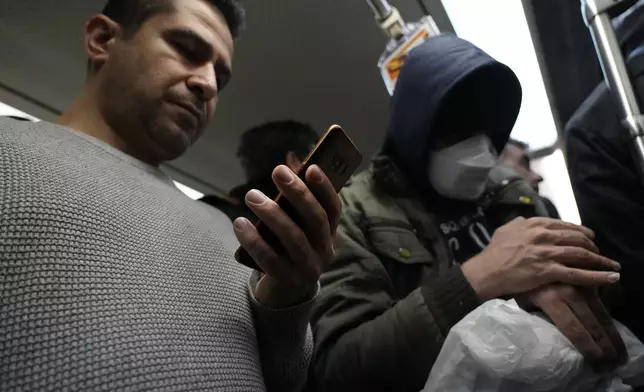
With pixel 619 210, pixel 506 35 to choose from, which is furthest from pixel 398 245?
pixel 506 35

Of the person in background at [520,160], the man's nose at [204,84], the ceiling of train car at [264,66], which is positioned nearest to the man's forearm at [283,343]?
the man's nose at [204,84]

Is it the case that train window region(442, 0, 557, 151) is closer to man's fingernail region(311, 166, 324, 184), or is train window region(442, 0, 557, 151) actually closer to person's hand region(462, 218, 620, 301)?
person's hand region(462, 218, 620, 301)

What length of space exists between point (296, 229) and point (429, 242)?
0.47m

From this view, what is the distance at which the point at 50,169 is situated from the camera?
504 millimetres

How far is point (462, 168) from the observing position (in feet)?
3.08

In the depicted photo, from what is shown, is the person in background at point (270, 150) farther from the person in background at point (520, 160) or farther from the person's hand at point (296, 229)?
the person's hand at point (296, 229)

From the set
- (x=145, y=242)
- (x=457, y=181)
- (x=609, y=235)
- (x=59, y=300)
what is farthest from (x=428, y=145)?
(x=59, y=300)

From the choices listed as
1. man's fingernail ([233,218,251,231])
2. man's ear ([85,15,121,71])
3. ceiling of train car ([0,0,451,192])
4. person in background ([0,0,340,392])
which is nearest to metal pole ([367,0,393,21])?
ceiling of train car ([0,0,451,192])

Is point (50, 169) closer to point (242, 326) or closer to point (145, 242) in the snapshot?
point (145, 242)

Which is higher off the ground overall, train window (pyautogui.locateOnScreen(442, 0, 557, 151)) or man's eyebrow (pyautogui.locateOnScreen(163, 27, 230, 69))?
man's eyebrow (pyautogui.locateOnScreen(163, 27, 230, 69))

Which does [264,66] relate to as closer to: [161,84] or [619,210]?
[161,84]

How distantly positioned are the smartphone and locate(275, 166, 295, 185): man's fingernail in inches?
1.1

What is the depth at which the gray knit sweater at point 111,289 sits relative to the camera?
0.40 meters

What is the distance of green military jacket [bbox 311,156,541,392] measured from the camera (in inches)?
27.1
